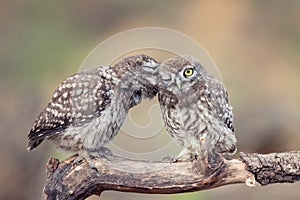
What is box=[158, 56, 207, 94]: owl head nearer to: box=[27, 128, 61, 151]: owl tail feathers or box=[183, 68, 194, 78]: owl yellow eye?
box=[183, 68, 194, 78]: owl yellow eye

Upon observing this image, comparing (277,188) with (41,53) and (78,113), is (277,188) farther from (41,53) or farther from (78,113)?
(78,113)

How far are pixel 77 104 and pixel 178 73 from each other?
0.20m

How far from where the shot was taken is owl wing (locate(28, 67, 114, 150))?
1.12 m

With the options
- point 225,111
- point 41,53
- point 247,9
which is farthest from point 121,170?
point 247,9

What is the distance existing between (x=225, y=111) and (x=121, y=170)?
0.24 m

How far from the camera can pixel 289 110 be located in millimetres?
2035

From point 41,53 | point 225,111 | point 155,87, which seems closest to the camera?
point 155,87

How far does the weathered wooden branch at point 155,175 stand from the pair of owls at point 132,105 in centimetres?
3

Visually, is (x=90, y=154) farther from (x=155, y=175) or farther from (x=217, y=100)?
(x=217, y=100)

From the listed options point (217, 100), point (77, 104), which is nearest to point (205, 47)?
point (217, 100)

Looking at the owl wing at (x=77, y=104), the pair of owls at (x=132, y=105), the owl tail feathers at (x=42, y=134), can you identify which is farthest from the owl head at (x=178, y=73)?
the owl tail feathers at (x=42, y=134)

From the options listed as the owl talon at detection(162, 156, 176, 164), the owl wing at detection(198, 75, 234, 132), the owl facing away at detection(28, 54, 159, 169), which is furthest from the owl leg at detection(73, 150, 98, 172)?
the owl wing at detection(198, 75, 234, 132)

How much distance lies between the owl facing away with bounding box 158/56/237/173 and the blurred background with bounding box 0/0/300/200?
77 cm

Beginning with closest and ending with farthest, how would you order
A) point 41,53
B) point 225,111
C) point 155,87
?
point 155,87
point 225,111
point 41,53
